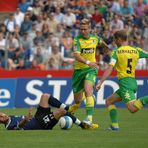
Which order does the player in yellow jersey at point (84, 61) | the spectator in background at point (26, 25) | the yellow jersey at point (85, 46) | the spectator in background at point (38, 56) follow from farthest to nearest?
the spectator in background at point (26, 25), the spectator in background at point (38, 56), the yellow jersey at point (85, 46), the player in yellow jersey at point (84, 61)

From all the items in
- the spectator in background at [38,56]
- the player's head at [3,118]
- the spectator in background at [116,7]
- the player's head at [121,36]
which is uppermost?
the spectator in background at [116,7]

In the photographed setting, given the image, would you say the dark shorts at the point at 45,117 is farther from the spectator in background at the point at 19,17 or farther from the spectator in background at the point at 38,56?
the spectator in background at the point at 19,17

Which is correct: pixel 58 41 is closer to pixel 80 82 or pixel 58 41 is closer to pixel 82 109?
pixel 82 109

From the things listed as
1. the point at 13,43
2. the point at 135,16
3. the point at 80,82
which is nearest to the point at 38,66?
the point at 13,43

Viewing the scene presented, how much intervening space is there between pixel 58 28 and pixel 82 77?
961 cm

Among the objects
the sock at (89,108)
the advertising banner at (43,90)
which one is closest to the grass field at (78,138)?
the sock at (89,108)

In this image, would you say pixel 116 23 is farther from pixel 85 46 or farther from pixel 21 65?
pixel 85 46

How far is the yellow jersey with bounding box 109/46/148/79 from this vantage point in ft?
50.5

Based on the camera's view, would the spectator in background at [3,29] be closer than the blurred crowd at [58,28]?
No

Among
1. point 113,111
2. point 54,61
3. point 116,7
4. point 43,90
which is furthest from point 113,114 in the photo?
point 116,7

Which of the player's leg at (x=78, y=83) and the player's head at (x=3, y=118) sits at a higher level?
the player's leg at (x=78, y=83)

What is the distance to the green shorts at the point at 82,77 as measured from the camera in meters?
17.5

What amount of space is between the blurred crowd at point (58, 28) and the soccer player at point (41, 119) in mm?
10133

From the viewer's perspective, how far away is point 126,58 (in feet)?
50.6
